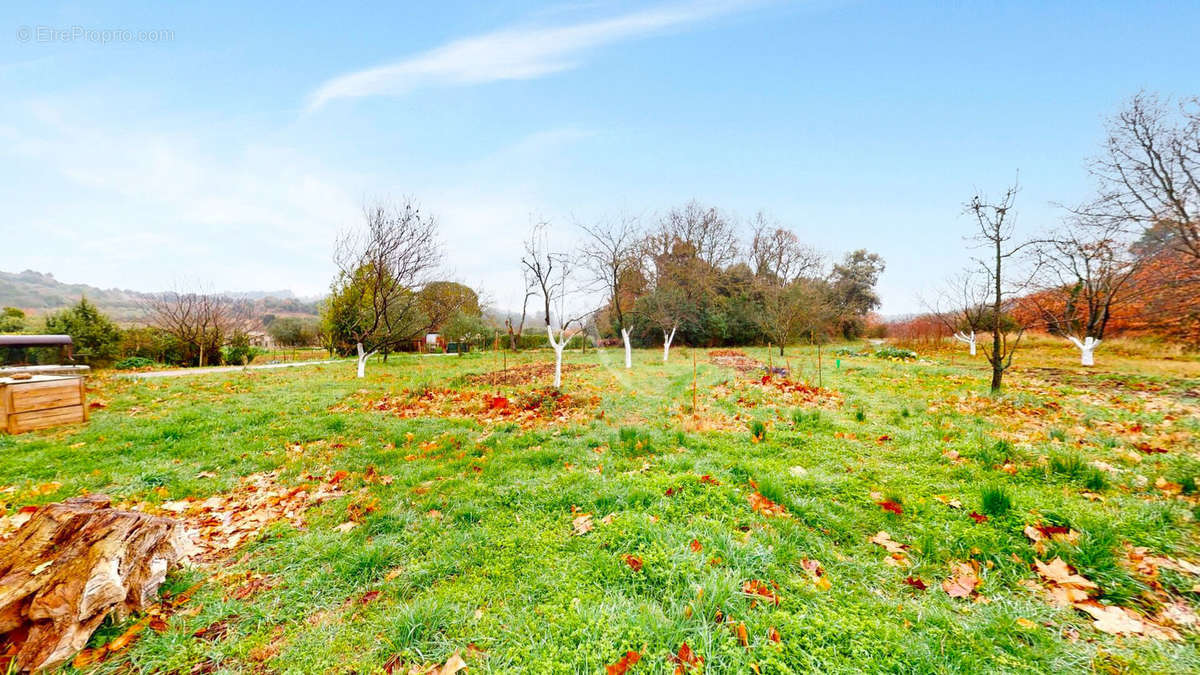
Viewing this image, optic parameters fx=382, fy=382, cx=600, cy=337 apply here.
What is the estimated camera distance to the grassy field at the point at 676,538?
1.95 metres

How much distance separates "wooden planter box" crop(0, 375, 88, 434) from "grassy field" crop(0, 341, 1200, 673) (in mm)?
962

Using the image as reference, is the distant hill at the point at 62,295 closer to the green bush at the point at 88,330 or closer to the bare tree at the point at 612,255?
the green bush at the point at 88,330

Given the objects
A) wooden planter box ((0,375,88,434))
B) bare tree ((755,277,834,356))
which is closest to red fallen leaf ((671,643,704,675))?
wooden planter box ((0,375,88,434))

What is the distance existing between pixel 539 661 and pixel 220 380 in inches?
579

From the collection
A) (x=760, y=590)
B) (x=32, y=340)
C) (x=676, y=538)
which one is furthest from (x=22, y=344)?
(x=760, y=590)

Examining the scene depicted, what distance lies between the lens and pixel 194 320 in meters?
18.8

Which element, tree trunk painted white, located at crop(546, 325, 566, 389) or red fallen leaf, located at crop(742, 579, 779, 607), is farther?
tree trunk painted white, located at crop(546, 325, 566, 389)

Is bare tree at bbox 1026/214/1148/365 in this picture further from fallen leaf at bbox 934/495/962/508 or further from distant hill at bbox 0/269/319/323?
distant hill at bbox 0/269/319/323

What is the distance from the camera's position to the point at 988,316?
14.3 metres

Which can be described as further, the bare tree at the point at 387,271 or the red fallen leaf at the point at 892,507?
the bare tree at the point at 387,271

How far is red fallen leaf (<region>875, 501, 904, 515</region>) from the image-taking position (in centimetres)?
320

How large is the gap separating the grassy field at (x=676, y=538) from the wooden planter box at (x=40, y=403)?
96cm

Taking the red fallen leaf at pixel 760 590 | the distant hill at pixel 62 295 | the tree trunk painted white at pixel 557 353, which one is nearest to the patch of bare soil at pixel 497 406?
the tree trunk painted white at pixel 557 353

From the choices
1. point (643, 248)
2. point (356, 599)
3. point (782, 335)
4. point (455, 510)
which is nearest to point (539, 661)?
point (356, 599)
